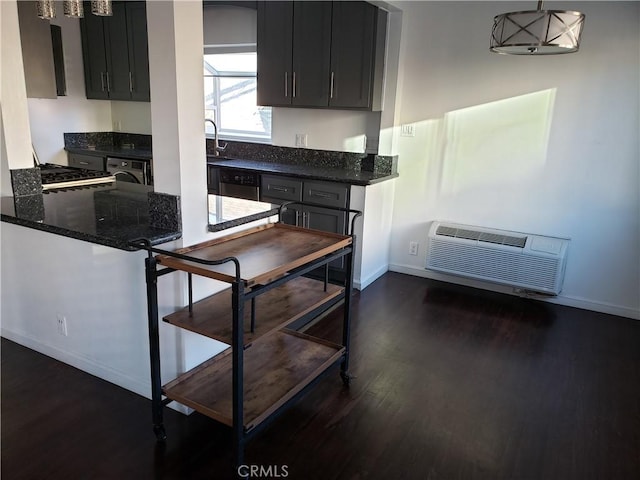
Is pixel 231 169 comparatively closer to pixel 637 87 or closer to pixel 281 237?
pixel 281 237

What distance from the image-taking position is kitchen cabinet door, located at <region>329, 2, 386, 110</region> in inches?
142

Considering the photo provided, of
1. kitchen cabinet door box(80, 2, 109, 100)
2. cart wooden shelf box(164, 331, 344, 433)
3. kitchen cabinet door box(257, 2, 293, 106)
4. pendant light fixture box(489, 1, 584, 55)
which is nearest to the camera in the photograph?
pendant light fixture box(489, 1, 584, 55)

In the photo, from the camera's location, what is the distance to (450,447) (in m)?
2.06

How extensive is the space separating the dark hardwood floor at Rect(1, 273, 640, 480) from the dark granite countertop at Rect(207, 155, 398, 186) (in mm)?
1167

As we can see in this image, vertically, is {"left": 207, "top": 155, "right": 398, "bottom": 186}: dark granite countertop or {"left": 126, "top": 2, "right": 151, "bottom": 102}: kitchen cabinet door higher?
{"left": 126, "top": 2, "right": 151, "bottom": 102}: kitchen cabinet door

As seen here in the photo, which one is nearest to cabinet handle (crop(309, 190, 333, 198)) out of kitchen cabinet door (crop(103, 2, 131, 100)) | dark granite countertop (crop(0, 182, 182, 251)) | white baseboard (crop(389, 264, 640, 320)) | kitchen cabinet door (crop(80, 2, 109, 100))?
white baseboard (crop(389, 264, 640, 320))

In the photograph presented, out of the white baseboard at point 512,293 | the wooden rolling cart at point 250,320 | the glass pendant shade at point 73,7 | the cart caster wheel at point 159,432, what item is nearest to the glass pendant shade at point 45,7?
the glass pendant shade at point 73,7

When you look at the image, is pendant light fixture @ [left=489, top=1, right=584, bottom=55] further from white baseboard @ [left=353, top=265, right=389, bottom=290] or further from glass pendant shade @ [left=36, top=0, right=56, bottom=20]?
white baseboard @ [left=353, top=265, right=389, bottom=290]

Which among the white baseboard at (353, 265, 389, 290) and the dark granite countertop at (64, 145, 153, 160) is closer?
the white baseboard at (353, 265, 389, 290)

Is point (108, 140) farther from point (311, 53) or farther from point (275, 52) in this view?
point (311, 53)

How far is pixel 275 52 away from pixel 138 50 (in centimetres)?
164

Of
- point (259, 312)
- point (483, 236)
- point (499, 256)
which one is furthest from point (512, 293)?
point (259, 312)

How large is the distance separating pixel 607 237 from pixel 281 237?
2508 millimetres

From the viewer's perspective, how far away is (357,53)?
3689mm
